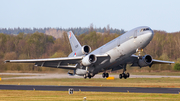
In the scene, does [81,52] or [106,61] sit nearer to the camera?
[106,61]

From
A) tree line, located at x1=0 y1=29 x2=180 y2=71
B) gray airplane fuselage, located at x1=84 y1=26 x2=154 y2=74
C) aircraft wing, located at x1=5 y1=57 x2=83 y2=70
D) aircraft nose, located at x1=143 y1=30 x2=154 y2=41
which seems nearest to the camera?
aircraft nose, located at x1=143 y1=30 x2=154 y2=41

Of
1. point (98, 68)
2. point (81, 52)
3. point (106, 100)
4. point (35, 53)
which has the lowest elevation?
point (106, 100)

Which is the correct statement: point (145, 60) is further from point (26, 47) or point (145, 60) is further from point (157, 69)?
point (26, 47)

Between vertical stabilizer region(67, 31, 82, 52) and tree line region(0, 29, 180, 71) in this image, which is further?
tree line region(0, 29, 180, 71)

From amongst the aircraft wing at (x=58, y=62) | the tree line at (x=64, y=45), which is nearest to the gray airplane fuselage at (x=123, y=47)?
the aircraft wing at (x=58, y=62)

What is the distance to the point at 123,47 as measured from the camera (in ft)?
116

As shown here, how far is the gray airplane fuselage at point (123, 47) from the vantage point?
33.4 meters

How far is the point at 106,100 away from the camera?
29.3m

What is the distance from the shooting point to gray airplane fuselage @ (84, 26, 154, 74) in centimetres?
3338

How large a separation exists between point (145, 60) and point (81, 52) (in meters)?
9.43

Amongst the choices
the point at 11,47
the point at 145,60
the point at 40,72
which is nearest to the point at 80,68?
the point at 145,60

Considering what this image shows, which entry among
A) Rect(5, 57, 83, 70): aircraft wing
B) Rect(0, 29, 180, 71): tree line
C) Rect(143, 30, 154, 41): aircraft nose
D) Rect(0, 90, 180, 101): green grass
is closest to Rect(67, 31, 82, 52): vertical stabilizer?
Rect(5, 57, 83, 70): aircraft wing

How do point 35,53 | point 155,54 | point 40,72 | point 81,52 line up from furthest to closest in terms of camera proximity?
point 35,53 < point 155,54 < point 40,72 < point 81,52

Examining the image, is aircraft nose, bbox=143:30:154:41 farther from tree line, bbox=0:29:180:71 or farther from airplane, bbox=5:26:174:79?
tree line, bbox=0:29:180:71
